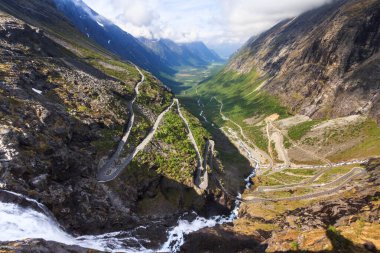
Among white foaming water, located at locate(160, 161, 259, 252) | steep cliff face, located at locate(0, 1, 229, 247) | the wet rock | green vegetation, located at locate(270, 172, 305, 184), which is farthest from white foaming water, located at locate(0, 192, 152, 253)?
green vegetation, located at locate(270, 172, 305, 184)

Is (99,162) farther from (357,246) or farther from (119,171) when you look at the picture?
(357,246)

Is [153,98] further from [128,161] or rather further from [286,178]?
[286,178]

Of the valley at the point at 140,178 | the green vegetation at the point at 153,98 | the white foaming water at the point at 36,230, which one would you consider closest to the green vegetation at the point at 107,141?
the valley at the point at 140,178

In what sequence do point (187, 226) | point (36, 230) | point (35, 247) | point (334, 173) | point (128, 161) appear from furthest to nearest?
point (334, 173) < point (128, 161) < point (187, 226) < point (36, 230) < point (35, 247)

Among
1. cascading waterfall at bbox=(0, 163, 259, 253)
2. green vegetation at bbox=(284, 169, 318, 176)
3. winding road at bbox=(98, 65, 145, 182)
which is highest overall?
green vegetation at bbox=(284, 169, 318, 176)

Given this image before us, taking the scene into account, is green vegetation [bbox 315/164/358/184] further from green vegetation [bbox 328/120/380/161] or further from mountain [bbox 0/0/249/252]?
mountain [bbox 0/0/249/252]

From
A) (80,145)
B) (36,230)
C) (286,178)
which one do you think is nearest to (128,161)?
(80,145)

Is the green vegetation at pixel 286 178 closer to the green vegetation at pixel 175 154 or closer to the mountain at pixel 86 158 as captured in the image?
the mountain at pixel 86 158

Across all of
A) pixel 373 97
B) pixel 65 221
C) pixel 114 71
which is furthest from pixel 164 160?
pixel 373 97
